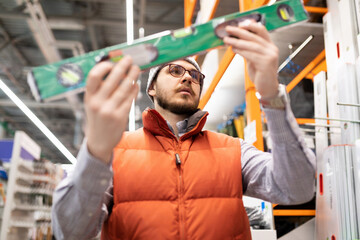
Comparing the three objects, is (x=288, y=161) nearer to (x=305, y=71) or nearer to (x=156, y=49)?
(x=156, y=49)

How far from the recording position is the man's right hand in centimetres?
94

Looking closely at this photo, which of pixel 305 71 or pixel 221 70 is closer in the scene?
pixel 305 71

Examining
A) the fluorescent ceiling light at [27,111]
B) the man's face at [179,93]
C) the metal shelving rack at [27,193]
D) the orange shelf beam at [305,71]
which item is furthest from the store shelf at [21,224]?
the fluorescent ceiling light at [27,111]

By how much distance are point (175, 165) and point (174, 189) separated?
3.9 inches

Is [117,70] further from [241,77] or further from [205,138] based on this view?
[241,77]

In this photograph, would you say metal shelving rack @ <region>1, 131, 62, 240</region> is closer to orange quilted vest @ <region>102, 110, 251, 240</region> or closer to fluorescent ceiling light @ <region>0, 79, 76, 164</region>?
orange quilted vest @ <region>102, 110, 251, 240</region>

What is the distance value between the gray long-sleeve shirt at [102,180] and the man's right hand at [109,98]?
11 cm

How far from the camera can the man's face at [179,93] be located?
1794mm

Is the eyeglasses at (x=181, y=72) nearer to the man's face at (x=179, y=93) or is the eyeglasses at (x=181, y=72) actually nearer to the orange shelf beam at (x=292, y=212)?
the man's face at (x=179, y=93)

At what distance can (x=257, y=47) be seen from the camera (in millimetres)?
1045

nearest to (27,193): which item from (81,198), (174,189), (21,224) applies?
(21,224)

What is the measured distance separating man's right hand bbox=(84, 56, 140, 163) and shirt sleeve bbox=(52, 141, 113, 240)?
0.33 ft

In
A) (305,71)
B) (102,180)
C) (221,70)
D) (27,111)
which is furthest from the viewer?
(27,111)

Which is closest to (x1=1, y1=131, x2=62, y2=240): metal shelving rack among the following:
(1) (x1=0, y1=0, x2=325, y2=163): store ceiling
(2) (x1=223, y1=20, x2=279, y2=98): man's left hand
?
(2) (x1=223, y1=20, x2=279, y2=98): man's left hand
